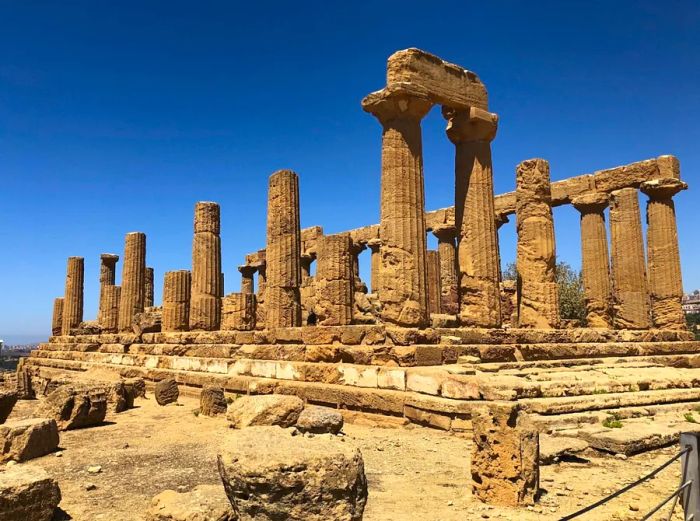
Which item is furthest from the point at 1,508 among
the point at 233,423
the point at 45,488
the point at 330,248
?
the point at 330,248

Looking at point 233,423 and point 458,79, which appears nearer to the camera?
point 233,423

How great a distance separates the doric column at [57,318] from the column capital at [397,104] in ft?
77.6

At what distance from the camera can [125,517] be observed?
4.96 metres

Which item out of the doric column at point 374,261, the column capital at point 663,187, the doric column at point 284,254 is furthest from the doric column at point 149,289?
the column capital at point 663,187

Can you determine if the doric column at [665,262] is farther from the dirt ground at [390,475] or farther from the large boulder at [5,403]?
the large boulder at [5,403]

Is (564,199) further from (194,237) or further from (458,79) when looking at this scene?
(194,237)

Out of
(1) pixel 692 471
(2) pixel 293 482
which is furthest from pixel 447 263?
(2) pixel 293 482

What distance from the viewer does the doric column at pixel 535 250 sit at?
13508 mm

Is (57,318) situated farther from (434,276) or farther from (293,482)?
(293,482)

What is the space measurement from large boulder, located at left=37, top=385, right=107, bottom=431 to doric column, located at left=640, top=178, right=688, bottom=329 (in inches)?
627

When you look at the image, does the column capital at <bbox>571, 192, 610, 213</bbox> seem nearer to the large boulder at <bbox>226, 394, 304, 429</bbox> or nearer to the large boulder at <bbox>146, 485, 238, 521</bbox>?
the large boulder at <bbox>226, 394, 304, 429</bbox>

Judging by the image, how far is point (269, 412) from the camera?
8078 mm

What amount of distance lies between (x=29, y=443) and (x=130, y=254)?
51.8ft

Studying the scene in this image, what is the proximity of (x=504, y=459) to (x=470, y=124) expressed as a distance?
9026 mm
